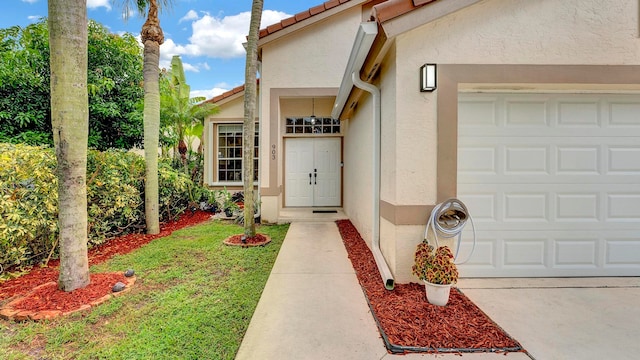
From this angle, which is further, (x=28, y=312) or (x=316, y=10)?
(x=316, y=10)

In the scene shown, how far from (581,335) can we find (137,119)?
1132cm

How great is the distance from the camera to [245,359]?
228 cm

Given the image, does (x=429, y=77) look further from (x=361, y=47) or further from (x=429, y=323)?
(x=429, y=323)

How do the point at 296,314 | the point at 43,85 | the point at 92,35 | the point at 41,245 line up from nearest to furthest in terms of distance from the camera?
the point at 296,314, the point at 41,245, the point at 43,85, the point at 92,35

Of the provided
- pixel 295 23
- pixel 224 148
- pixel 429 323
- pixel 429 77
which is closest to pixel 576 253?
pixel 429 323

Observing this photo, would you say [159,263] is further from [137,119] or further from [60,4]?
[137,119]

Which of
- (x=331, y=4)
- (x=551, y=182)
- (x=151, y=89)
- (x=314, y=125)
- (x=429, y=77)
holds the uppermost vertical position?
(x=331, y=4)

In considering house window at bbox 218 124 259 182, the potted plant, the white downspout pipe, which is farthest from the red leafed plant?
house window at bbox 218 124 259 182

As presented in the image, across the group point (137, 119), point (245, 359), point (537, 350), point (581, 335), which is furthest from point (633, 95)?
point (137, 119)

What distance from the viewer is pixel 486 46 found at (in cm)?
356

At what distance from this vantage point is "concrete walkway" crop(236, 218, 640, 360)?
93.8 inches

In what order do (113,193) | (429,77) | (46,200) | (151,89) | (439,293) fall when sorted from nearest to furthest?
(439,293), (429,77), (46,200), (113,193), (151,89)

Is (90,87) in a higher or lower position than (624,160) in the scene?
higher

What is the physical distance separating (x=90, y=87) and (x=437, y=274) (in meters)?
9.82
